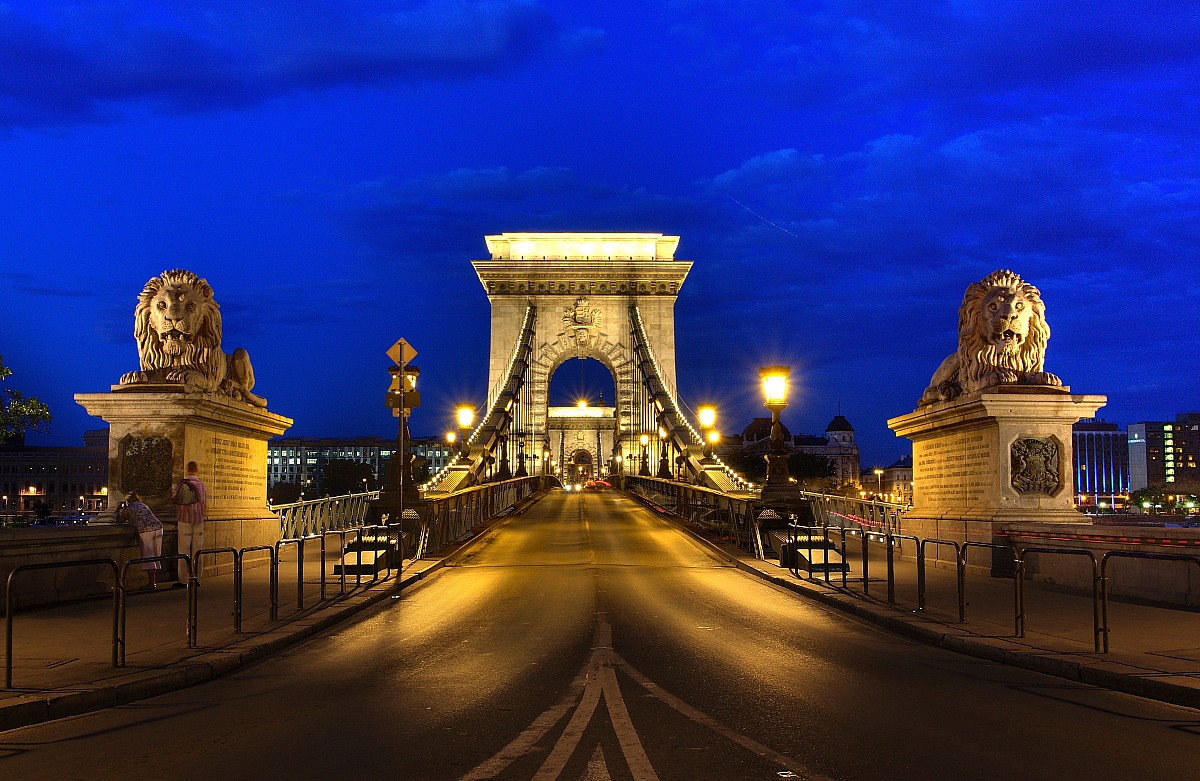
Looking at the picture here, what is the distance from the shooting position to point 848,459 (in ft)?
633

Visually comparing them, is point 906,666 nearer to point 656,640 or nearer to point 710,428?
point 656,640

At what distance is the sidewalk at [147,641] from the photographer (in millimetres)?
7539

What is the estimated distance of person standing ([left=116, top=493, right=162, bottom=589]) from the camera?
14.1 m

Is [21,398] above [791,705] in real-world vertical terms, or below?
above

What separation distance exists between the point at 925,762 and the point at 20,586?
34.1 feet

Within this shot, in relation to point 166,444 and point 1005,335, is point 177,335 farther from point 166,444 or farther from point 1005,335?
point 1005,335

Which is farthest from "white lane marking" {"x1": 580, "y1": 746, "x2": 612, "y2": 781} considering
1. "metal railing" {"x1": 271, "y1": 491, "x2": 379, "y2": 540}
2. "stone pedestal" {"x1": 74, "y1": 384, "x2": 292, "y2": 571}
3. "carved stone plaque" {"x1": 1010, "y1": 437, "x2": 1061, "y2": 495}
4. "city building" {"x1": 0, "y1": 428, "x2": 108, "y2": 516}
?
"city building" {"x1": 0, "y1": 428, "x2": 108, "y2": 516}

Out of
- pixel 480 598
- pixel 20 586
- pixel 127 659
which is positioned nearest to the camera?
pixel 127 659

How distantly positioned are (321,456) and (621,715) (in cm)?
15452

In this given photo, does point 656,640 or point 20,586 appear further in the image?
point 20,586

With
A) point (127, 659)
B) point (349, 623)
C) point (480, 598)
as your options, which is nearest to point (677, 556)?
point (480, 598)

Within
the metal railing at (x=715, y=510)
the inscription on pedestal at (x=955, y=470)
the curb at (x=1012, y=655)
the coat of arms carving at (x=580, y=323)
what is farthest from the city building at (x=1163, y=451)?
the curb at (x=1012, y=655)

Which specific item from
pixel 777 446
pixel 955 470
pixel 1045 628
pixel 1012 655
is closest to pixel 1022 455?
pixel 955 470

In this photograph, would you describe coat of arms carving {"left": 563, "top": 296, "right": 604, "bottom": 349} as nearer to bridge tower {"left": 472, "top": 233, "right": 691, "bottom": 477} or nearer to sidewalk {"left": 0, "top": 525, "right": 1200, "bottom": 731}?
bridge tower {"left": 472, "top": 233, "right": 691, "bottom": 477}
